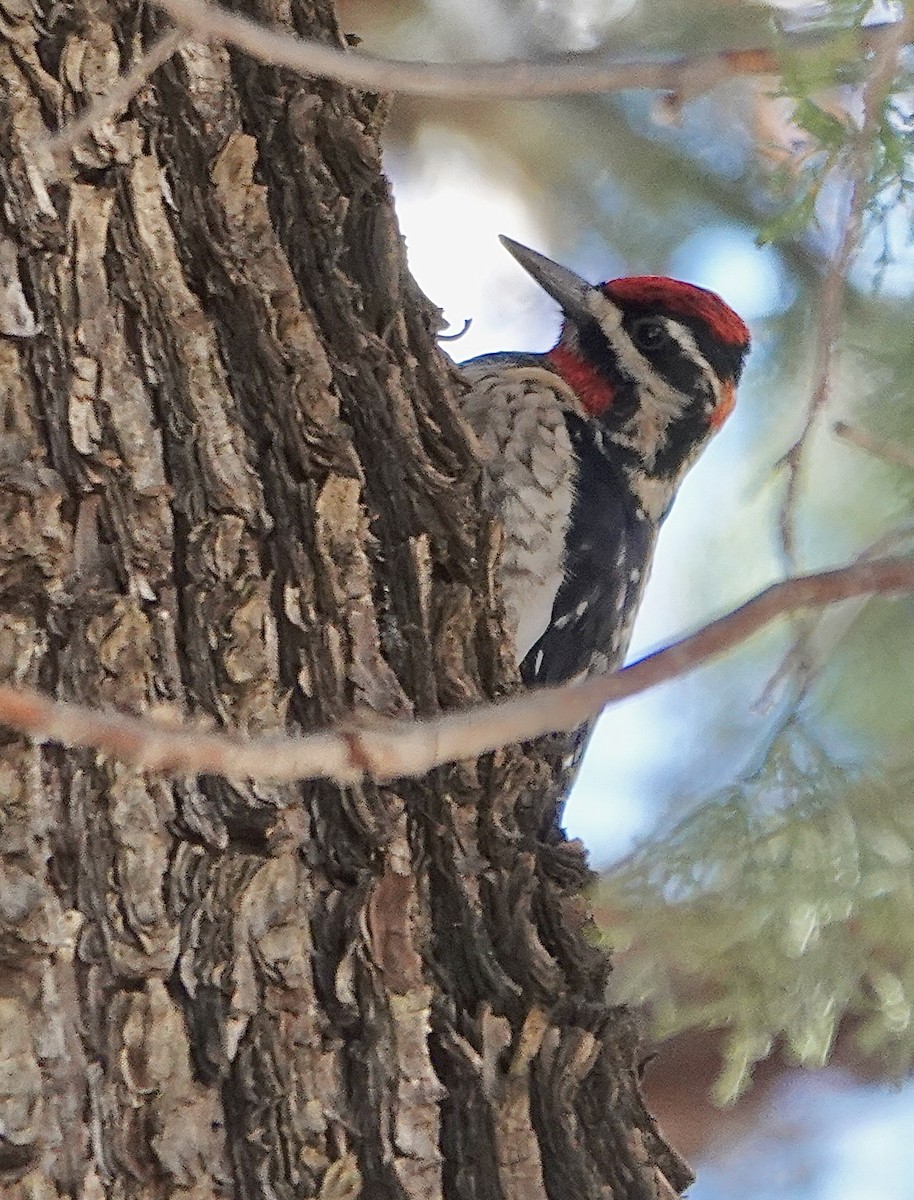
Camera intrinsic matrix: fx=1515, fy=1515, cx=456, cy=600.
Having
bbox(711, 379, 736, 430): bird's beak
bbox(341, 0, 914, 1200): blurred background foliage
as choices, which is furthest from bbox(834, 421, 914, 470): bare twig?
bbox(711, 379, 736, 430): bird's beak

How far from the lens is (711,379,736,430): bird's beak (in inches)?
124

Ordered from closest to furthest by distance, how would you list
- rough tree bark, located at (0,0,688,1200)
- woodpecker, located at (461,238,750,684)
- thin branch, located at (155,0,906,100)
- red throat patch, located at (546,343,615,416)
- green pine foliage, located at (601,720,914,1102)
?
thin branch, located at (155,0,906,100) < rough tree bark, located at (0,0,688,1200) < green pine foliage, located at (601,720,914,1102) < woodpecker, located at (461,238,750,684) < red throat patch, located at (546,343,615,416)

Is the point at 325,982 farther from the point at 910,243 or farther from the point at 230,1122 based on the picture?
the point at 910,243

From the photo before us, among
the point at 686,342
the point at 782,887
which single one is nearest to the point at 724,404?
the point at 686,342

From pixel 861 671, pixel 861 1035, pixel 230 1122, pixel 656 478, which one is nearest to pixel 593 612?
pixel 656 478

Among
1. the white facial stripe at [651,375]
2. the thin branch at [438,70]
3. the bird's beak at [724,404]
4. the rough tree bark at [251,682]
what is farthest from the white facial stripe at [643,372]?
the thin branch at [438,70]

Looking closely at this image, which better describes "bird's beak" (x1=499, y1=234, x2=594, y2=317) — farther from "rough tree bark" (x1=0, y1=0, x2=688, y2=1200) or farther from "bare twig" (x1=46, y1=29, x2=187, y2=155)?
"bare twig" (x1=46, y1=29, x2=187, y2=155)

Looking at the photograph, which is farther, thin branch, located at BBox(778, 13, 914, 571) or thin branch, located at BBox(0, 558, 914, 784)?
thin branch, located at BBox(778, 13, 914, 571)

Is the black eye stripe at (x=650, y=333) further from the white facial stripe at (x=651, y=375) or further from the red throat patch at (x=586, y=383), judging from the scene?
the red throat patch at (x=586, y=383)

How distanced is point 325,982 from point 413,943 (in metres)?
0.11

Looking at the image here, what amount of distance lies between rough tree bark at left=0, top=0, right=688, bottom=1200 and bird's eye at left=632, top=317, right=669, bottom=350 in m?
1.19

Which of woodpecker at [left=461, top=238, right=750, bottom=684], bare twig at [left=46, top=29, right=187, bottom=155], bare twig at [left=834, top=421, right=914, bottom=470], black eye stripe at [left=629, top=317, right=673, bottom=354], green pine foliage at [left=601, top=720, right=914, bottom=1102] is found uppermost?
black eye stripe at [left=629, top=317, right=673, bottom=354]

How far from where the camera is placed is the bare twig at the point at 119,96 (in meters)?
1.65

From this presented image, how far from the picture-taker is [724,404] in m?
3.20
